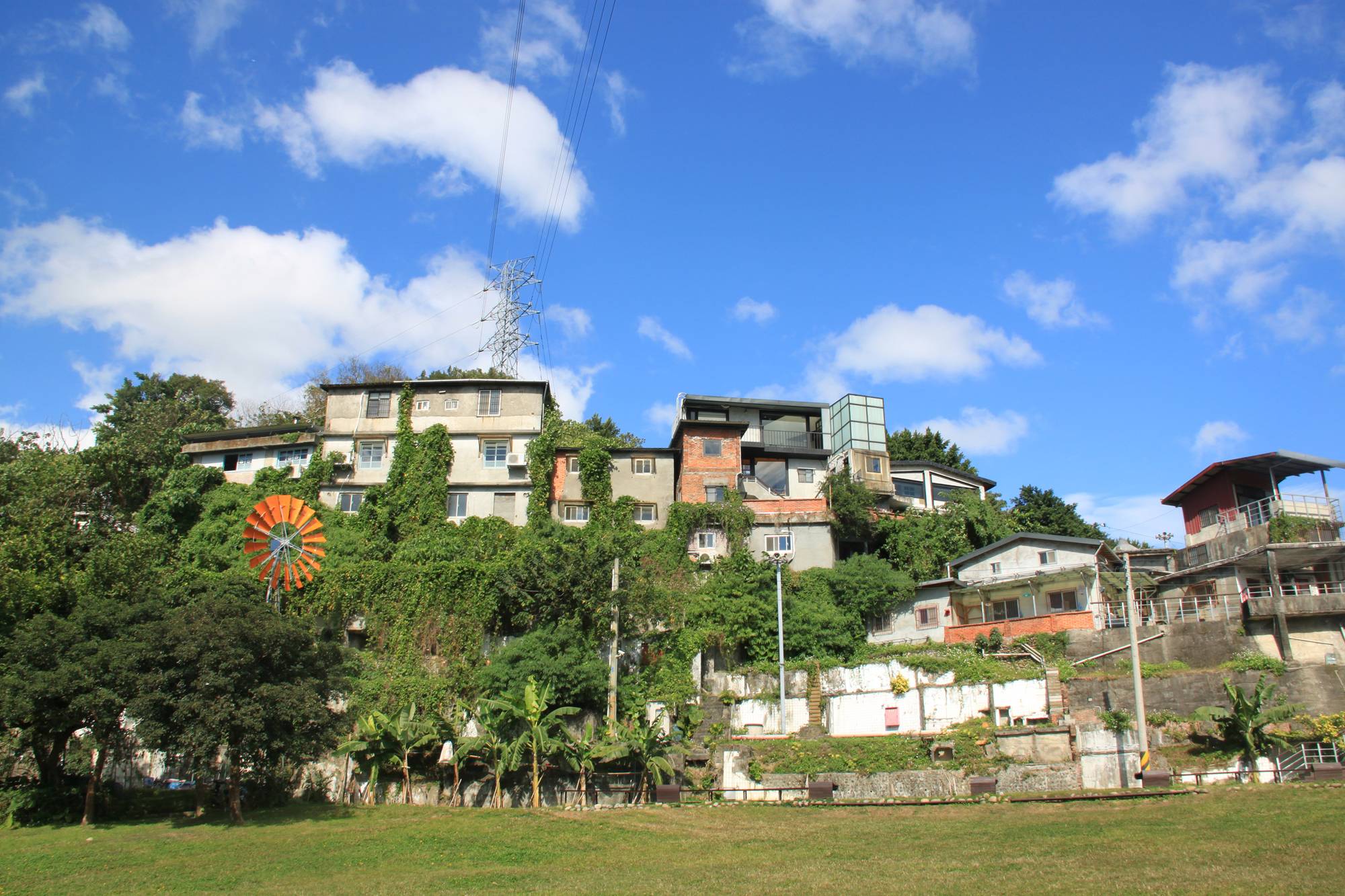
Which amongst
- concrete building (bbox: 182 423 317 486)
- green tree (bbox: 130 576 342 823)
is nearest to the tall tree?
concrete building (bbox: 182 423 317 486)

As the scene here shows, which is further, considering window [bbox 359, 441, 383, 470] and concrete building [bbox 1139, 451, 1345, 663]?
window [bbox 359, 441, 383, 470]

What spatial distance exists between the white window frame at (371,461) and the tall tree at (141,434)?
32.4ft

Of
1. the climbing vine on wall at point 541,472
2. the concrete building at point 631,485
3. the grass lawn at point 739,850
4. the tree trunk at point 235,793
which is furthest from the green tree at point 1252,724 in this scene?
the climbing vine on wall at point 541,472

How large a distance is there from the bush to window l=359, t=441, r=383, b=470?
39.8m

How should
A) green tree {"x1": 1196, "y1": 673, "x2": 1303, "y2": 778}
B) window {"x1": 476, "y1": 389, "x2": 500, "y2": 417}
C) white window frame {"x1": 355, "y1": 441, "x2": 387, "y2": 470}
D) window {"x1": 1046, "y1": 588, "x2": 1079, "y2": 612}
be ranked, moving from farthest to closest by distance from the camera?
window {"x1": 476, "y1": 389, "x2": 500, "y2": 417}, white window frame {"x1": 355, "y1": 441, "x2": 387, "y2": 470}, window {"x1": 1046, "y1": 588, "x2": 1079, "y2": 612}, green tree {"x1": 1196, "y1": 673, "x2": 1303, "y2": 778}

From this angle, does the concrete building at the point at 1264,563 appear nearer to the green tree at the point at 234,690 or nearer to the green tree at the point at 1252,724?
the green tree at the point at 1252,724

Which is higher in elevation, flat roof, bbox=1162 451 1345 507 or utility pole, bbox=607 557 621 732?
flat roof, bbox=1162 451 1345 507

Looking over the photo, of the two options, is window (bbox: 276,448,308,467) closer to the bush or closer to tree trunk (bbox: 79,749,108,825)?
tree trunk (bbox: 79,749,108,825)

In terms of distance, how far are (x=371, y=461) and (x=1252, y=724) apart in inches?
1612

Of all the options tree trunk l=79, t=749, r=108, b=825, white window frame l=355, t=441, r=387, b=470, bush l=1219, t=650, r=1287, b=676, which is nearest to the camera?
tree trunk l=79, t=749, r=108, b=825

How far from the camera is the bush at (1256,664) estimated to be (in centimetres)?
3186

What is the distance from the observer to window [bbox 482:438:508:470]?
49688 millimetres

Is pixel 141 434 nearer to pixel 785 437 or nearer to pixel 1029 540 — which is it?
pixel 785 437

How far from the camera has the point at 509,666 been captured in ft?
110
